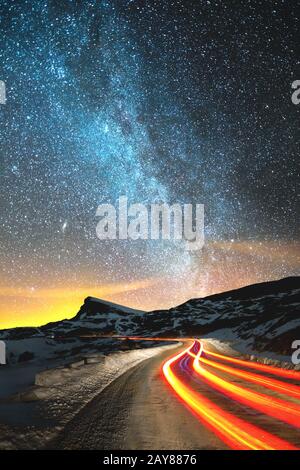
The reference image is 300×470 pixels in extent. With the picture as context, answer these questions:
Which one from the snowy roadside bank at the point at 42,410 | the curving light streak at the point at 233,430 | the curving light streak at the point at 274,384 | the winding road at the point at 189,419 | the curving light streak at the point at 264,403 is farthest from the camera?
the curving light streak at the point at 274,384

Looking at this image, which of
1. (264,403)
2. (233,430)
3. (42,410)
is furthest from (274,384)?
(42,410)

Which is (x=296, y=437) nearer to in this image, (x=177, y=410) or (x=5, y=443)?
(x=177, y=410)

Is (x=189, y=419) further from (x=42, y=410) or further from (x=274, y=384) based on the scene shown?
(x=274, y=384)

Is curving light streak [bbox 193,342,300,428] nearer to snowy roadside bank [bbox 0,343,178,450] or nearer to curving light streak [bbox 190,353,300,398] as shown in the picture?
curving light streak [bbox 190,353,300,398]

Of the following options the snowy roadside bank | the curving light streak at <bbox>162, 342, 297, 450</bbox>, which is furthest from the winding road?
the snowy roadside bank

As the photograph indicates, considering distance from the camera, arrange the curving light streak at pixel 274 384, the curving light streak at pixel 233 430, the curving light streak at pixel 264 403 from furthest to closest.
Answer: the curving light streak at pixel 274 384 → the curving light streak at pixel 264 403 → the curving light streak at pixel 233 430

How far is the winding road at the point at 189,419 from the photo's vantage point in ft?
19.0

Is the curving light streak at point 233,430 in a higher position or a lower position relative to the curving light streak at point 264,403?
higher

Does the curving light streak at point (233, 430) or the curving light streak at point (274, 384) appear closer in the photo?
the curving light streak at point (233, 430)

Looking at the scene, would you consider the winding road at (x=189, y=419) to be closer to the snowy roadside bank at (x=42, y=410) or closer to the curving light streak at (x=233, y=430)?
the curving light streak at (x=233, y=430)

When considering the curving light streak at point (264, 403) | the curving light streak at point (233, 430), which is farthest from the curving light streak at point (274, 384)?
the curving light streak at point (233, 430)

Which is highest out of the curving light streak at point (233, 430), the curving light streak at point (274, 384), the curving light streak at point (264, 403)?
the curving light streak at point (233, 430)

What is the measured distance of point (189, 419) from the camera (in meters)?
7.42
